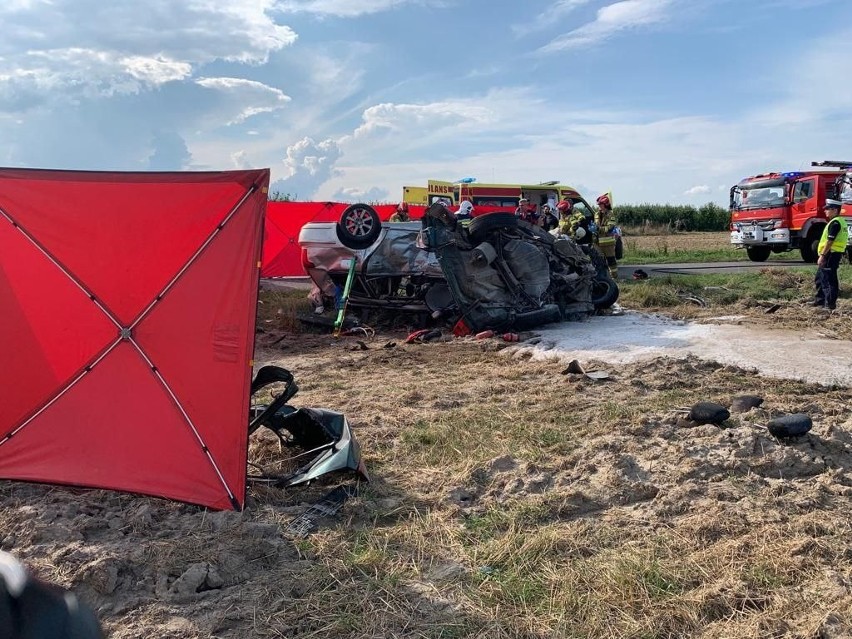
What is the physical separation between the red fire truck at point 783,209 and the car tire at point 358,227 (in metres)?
13.5

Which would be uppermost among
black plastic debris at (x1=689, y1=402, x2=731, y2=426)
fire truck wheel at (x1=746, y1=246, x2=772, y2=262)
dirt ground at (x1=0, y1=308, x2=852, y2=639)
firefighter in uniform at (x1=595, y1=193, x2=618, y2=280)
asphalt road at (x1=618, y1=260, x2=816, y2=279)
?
firefighter in uniform at (x1=595, y1=193, x2=618, y2=280)

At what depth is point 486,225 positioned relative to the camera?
9086 mm

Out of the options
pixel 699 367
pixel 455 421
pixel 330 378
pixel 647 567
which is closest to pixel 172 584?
pixel 647 567

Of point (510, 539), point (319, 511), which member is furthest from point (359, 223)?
point (510, 539)

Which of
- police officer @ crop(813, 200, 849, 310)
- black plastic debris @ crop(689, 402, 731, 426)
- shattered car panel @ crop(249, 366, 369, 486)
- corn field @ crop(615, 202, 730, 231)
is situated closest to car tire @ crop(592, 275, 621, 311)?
police officer @ crop(813, 200, 849, 310)

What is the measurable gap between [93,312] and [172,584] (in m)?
1.77

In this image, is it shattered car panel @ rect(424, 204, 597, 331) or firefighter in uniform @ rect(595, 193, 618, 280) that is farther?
firefighter in uniform @ rect(595, 193, 618, 280)

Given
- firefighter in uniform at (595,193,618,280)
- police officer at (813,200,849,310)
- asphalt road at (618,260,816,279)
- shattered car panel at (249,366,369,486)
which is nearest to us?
shattered car panel at (249,366,369,486)

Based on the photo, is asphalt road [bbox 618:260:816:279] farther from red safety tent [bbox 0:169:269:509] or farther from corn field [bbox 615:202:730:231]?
corn field [bbox 615:202:730:231]

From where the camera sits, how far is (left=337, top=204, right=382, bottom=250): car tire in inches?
380

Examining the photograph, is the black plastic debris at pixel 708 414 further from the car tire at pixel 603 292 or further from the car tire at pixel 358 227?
the car tire at pixel 358 227

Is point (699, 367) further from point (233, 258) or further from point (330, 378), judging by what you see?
point (233, 258)

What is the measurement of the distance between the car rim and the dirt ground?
4.75m

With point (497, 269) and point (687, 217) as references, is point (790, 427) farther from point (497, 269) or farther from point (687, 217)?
point (687, 217)
